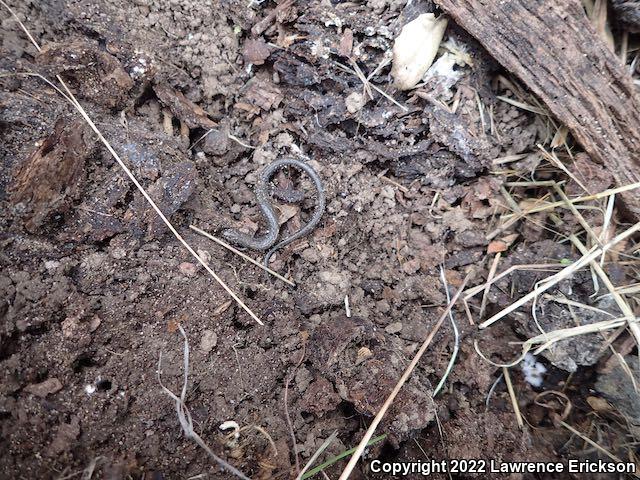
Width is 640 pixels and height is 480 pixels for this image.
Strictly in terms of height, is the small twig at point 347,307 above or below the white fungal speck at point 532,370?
above

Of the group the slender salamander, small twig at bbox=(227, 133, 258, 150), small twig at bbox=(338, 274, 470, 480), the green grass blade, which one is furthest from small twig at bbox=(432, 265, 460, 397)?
small twig at bbox=(227, 133, 258, 150)

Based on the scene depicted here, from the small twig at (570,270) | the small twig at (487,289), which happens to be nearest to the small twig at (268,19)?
the small twig at (487,289)

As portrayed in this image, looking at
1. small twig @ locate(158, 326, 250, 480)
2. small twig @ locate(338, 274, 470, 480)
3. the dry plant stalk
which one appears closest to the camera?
small twig @ locate(158, 326, 250, 480)

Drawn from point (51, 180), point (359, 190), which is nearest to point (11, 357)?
point (51, 180)

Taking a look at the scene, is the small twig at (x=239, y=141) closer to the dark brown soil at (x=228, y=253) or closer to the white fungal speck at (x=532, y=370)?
the dark brown soil at (x=228, y=253)

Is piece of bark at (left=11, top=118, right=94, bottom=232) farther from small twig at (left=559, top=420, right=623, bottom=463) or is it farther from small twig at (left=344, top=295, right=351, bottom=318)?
small twig at (left=559, top=420, right=623, bottom=463)

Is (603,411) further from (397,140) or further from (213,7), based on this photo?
(213,7)
